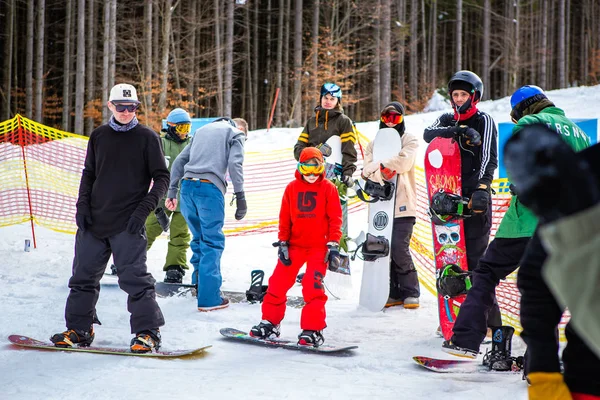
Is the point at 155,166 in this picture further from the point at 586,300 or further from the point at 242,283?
the point at 586,300

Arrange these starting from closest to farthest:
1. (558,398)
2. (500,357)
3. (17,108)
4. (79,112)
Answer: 1. (558,398)
2. (500,357)
3. (79,112)
4. (17,108)

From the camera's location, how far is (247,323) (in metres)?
5.59

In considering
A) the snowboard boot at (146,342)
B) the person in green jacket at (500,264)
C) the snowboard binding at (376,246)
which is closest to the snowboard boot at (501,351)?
the person in green jacket at (500,264)

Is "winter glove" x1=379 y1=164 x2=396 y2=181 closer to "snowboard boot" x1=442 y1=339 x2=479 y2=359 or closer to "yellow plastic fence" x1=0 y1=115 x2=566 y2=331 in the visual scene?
"yellow plastic fence" x1=0 y1=115 x2=566 y2=331

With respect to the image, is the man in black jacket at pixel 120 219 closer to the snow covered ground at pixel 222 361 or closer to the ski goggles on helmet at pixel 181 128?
the snow covered ground at pixel 222 361

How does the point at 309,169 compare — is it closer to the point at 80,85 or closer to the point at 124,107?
the point at 124,107

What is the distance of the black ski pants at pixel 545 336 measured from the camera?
5.24 feet

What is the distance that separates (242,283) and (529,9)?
41855 millimetres

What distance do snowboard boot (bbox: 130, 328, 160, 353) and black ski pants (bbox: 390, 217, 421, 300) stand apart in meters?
2.59

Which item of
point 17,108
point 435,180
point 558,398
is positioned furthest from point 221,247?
point 17,108

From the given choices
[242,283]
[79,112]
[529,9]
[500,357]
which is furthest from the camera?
[529,9]

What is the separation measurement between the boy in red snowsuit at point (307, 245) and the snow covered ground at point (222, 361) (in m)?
0.30

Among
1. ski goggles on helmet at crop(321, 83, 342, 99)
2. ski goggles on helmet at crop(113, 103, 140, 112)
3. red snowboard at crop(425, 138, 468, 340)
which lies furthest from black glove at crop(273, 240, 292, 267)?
ski goggles on helmet at crop(321, 83, 342, 99)

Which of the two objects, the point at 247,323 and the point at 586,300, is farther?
the point at 247,323
